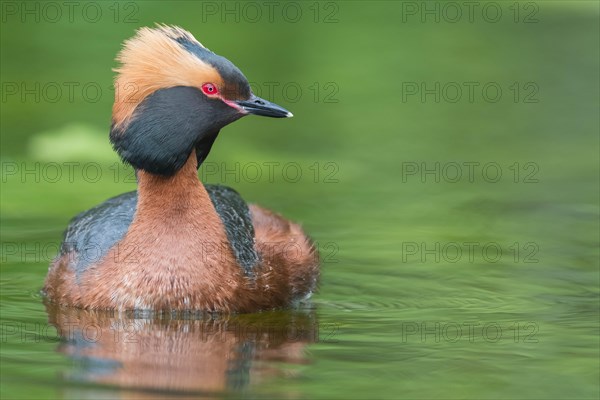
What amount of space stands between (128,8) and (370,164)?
731 cm

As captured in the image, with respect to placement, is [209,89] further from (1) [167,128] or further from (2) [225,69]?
(1) [167,128]

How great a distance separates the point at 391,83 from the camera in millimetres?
19500

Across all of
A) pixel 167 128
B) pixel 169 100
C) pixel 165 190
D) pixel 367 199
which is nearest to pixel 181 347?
pixel 165 190

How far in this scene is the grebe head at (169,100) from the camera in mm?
11008

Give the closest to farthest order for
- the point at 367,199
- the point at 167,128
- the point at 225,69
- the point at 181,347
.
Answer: the point at 181,347 → the point at 167,128 → the point at 225,69 → the point at 367,199

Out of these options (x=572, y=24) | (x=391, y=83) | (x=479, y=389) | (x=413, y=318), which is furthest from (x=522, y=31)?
(x=479, y=389)

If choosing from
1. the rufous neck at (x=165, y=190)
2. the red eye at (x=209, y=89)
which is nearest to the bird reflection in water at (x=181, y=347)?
the rufous neck at (x=165, y=190)

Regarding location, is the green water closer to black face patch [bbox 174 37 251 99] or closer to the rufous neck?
the rufous neck

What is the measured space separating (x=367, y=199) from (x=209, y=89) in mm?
3674

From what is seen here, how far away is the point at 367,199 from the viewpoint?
47.4 ft

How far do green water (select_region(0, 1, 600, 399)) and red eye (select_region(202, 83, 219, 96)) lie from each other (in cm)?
189

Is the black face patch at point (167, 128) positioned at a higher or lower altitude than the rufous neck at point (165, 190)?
higher

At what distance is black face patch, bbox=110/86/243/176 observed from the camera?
11.0 metres

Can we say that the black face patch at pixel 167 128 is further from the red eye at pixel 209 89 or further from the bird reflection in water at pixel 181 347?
the bird reflection in water at pixel 181 347
